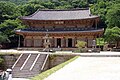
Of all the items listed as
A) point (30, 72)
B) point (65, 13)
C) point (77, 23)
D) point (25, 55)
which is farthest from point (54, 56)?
point (65, 13)

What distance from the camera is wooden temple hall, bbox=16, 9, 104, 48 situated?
4476 centimetres

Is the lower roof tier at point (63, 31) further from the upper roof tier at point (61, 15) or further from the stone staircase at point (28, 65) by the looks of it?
the stone staircase at point (28, 65)

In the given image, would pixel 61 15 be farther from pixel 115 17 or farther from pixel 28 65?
pixel 28 65

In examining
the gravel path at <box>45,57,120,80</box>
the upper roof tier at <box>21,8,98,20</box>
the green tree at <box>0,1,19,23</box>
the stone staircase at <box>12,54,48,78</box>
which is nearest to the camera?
the gravel path at <box>45,57,120,80</box>

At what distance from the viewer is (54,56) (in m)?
31.3

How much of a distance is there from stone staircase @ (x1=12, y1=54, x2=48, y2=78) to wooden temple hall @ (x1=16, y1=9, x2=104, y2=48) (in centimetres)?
1332

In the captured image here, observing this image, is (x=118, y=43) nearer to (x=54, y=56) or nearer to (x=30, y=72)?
(x=54, y=56)

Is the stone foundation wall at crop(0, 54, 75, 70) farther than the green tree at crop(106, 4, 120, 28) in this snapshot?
No

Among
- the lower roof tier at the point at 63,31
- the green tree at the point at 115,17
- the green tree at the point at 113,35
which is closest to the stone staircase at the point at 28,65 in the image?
the lower roof tier at the point at 63,31

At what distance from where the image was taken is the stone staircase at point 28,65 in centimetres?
2589

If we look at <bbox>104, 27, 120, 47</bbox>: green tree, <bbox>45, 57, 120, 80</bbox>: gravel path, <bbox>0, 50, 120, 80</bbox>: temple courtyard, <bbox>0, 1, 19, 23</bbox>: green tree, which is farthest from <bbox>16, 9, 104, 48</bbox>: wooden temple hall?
<bbox>45, 57, 120, 80</bbox>: gravel path

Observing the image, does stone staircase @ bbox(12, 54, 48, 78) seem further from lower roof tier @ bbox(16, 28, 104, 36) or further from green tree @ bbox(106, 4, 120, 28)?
green tree @ bbox(106, 4, 120, 28)

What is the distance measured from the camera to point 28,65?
2825cm

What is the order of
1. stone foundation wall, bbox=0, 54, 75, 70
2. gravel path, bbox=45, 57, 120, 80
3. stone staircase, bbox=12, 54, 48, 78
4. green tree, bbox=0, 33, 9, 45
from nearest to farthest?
gravel path, bbox=45, 57, 120, 80, stone staircase, bbox=12, 54, 48, 78, stone foundation wall, bbox=0, 54, 75, 70, green tree, bbox=0, 33, 9, 45
